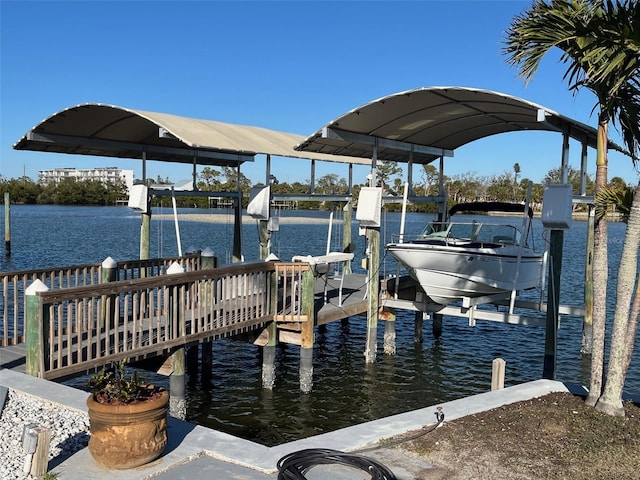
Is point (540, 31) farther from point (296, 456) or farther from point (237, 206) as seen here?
point (237, 206)

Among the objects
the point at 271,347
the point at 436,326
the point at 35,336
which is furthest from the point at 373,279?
the point at 35,336

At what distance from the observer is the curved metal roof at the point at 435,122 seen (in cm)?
1209

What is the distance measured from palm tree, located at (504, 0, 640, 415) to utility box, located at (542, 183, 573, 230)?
295 centimetres

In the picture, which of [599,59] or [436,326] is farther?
[436,326]

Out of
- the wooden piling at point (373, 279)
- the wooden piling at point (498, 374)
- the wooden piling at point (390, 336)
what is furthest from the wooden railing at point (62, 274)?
the wooden piling at point (498, 374)

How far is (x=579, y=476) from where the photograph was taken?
19.4ft

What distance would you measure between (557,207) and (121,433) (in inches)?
350

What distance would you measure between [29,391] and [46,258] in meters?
33.3

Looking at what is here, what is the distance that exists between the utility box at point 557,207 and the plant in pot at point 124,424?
8.34m

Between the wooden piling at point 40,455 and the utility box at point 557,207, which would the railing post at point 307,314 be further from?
the wooden piling at point 40,455

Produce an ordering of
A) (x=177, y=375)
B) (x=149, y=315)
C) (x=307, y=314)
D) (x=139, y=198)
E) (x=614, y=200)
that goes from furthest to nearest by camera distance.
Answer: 1. (x=139, y=198)
2. (x=307, y=314)
3. (x=177, y=375)
4. (x=149, y=315)
5. (x=614, y=200)

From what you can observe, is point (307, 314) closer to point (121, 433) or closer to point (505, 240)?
point (505, 240)

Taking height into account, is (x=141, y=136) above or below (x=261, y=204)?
above

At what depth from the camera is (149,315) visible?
10547 mm
